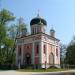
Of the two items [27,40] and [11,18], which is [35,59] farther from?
[11,18]

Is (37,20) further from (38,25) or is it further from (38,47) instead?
(38,47)

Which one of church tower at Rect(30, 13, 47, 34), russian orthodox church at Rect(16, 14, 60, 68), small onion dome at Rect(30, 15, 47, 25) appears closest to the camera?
russian orthodox church at Rect(16, 14, 60, 68)

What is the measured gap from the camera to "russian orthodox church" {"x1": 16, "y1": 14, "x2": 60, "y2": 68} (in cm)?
4066

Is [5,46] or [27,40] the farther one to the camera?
[5,46]

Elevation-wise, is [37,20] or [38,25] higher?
[37,20]

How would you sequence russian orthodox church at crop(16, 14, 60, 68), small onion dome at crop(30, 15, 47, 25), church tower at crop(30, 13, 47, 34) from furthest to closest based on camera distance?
small onion dome at crop(30, 15, 47, 25), church tower at crop(30, 13, 47, 34), russian orthodox church at crop(16, 14, 60, 68)

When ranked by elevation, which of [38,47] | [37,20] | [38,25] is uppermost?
[37,20]

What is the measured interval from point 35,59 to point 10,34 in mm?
12237

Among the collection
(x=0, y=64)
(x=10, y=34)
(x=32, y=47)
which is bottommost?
(x=0, y=64)

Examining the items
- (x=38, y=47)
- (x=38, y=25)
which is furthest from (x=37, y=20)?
(x=38, y=47)

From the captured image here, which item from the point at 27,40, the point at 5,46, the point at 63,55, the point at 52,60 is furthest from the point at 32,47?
the point at 63,55

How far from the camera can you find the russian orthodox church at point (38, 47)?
133ft

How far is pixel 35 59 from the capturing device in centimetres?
4144

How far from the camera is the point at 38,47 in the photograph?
4125 centimetres
